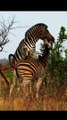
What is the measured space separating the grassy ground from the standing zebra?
Answer: 507mm

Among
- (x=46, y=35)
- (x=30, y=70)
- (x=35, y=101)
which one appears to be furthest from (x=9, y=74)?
(x=46, y=35)

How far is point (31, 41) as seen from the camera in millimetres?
6867

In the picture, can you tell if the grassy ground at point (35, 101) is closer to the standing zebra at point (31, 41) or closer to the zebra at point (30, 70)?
the zebra at point (30, 70)

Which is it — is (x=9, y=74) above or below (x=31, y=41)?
below

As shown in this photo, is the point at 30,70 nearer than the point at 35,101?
No

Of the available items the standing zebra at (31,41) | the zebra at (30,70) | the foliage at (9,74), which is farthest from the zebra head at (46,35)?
the foliage at (9,74)

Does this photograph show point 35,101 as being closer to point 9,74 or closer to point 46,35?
point 9,74

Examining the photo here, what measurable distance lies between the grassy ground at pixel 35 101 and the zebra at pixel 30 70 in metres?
0.12

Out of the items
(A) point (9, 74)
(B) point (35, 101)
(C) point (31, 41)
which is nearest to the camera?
(B) point (35, 101)

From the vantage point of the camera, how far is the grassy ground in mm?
6289

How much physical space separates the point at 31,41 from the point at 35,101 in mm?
1015

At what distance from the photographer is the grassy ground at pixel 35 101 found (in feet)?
20.6

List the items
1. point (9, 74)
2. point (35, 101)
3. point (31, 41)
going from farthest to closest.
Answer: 1. point (31, 41)
2. point (9, 74)
3. point (35, 101)
